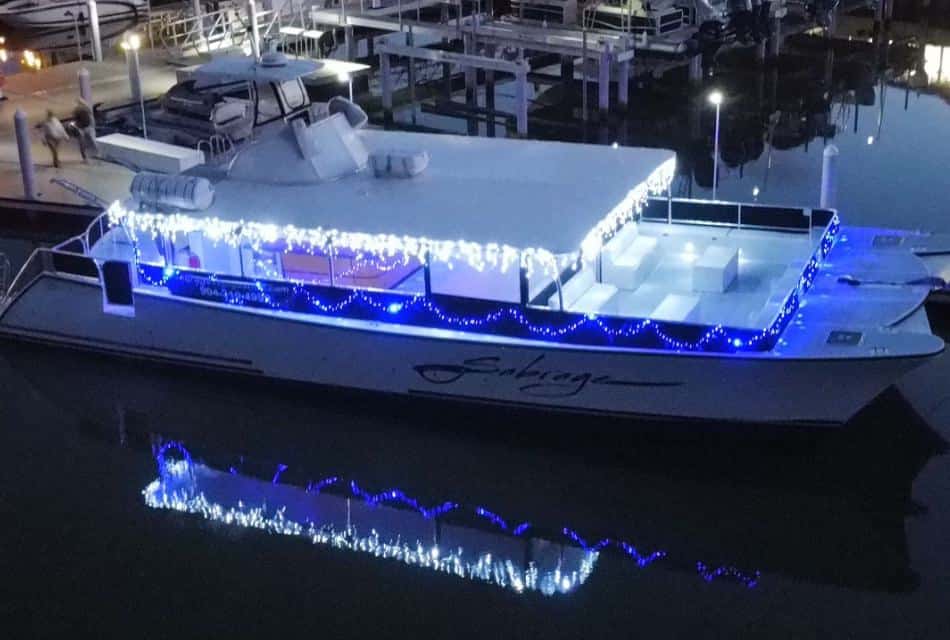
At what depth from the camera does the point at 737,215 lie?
13070mm

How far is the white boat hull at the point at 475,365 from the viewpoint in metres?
10.6

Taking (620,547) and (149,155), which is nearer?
(620,547)

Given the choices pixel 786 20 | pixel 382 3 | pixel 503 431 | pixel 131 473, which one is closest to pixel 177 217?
pixel 131 473

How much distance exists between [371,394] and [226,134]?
800 centimetres

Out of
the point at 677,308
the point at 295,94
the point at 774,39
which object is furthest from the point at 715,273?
the point at 774,39

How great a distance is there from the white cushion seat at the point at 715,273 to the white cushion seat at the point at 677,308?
0.24 m

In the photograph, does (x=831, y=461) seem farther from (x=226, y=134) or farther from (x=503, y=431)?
(x=226, y=134)

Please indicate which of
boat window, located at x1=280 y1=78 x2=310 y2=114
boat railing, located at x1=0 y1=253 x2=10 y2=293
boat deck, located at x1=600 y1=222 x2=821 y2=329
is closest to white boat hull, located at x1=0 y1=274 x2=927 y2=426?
boat deck, located at x1=600 y1=222 x2=821 y2=329

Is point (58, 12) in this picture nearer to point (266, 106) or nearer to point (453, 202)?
point (266, 106)

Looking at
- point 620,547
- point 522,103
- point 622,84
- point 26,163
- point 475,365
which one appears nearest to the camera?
point 620,547

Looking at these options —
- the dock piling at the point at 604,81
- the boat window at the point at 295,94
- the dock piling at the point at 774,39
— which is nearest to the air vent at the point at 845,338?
the boat window at the point at 295,94

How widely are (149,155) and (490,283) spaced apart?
18.9 feet

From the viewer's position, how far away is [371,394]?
12.1m

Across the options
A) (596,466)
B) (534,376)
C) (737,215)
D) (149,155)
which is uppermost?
(149,155)
